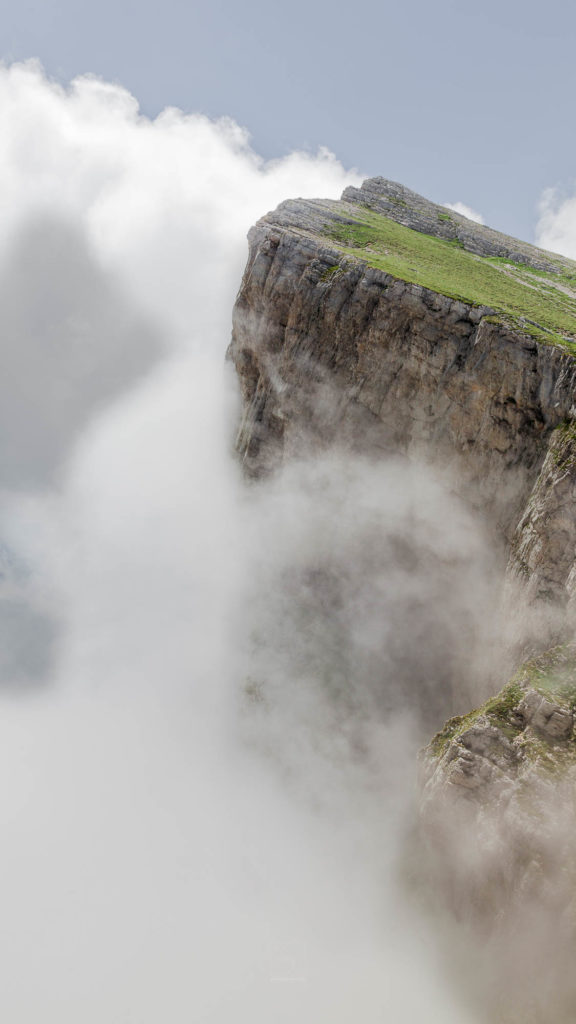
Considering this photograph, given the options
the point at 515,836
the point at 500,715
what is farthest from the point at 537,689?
the point at 515,836

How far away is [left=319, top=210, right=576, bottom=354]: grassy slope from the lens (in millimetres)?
20938

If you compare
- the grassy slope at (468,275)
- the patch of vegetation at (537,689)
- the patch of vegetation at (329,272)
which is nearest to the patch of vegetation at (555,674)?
the patch of vegetation at (537,689)

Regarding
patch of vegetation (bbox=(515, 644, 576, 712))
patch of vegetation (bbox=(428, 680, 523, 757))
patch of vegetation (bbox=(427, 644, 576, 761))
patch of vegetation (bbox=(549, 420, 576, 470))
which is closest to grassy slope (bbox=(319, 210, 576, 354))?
patch of vegetation (bbox=(549, 420, 576, 470))

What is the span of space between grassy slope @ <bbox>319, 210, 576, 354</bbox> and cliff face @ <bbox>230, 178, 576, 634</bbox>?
156 millimetres

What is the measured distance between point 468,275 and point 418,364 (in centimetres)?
961

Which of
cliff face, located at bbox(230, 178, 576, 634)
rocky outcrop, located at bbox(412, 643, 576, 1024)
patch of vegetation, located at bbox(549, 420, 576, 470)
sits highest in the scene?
cliff face, located at bbox(230, 178, 576, 634)

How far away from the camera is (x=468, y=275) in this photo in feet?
91.0

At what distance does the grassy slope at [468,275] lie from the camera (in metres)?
20.9

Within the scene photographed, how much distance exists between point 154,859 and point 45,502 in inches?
1498

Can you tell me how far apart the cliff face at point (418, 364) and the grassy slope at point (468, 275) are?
156mm

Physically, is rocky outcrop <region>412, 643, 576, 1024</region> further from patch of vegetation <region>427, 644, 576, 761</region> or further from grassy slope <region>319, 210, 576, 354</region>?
grassy slope <region>319, 210, 576, 354</region>

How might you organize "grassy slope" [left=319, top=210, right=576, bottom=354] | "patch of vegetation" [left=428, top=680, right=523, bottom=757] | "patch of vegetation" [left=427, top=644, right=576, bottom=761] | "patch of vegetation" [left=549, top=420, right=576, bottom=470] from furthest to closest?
"grassy slope" [left=319, top=210, right=576, bottom=354], "patch of vegetation" [left=549, top=420, right=576, bottom=470], "patch of vegetation" [left=428, top=680, right=523, bottom=757], "patch of vegetation" [left=427, top=644, right=576, bottom=761]

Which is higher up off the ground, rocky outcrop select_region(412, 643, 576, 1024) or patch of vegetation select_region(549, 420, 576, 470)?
patch of vegetation select_region(549, 420, 576, 470)

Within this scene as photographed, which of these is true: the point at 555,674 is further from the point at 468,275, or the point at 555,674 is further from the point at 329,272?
the point at 468,275
